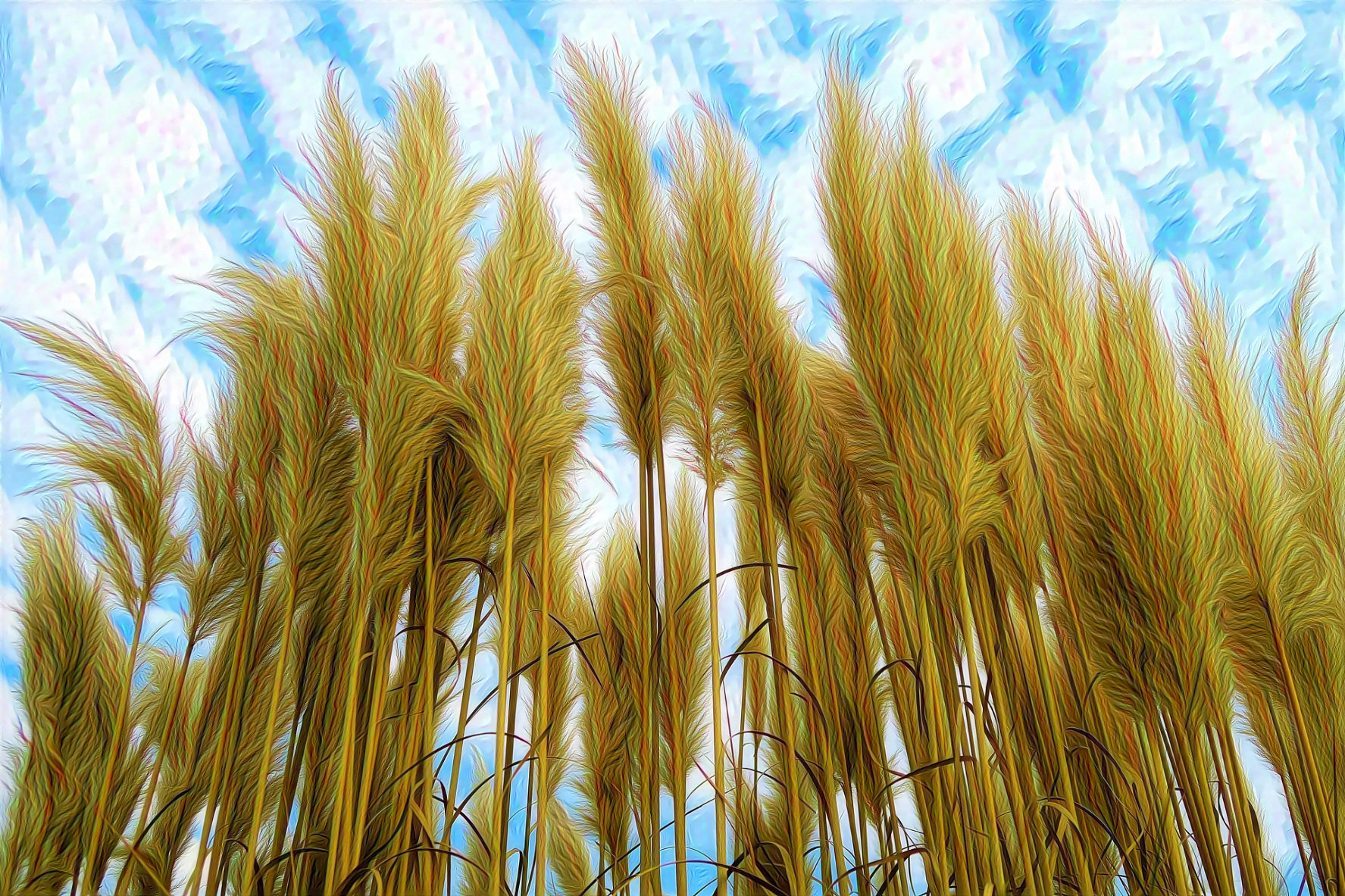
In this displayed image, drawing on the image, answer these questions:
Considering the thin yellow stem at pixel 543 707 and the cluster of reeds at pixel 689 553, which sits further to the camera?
the cluster of reeds at pixel 689 553

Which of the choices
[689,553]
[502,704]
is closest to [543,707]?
[502,704]

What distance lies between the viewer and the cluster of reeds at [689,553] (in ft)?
3.29

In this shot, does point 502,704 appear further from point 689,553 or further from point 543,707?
point 689,553

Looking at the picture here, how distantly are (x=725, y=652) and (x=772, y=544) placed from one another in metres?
0.27

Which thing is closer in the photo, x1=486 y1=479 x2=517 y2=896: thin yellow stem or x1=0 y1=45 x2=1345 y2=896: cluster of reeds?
x1=486 y1=479 x2=517 y2=896: thin yellow stem

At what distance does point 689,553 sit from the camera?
1.38 meters

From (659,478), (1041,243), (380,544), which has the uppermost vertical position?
(1041,243)

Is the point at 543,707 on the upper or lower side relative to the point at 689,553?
lower

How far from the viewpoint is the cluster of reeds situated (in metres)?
1.00

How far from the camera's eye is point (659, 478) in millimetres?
1132

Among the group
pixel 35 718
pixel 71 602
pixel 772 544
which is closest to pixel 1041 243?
pixel 772 544

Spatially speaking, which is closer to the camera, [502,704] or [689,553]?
[502,704]

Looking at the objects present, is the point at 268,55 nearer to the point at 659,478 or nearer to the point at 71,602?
the point at 71,602

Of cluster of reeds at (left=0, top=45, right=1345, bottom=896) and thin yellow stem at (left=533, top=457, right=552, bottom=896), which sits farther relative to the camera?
cluster of reeds at (left=0, top=45, right=1345, bottom=896)
